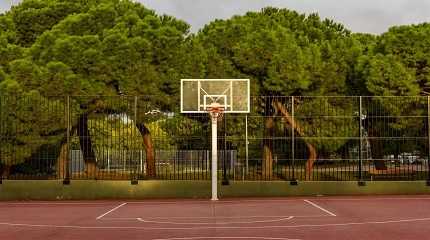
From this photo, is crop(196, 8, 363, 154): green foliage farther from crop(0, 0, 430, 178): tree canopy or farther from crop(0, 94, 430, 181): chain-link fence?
crop(0, 94, 430, 181): chain-link fence

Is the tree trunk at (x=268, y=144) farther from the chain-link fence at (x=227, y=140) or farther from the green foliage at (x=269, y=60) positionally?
the green foliage at (x=269, y=60)

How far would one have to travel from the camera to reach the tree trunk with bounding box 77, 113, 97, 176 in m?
25.6

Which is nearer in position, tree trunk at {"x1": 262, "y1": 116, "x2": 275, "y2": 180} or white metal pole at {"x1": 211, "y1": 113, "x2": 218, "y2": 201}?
white metal pole at {"x1": 211, "y1": 113, "x2": 218, "y2": 201}

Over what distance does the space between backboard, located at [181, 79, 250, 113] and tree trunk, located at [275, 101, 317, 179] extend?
149 centimetres

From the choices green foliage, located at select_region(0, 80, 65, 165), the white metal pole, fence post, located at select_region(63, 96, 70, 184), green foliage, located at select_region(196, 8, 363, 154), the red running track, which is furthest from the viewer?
green foliage, located at select_region(196, 8, 363, 154)

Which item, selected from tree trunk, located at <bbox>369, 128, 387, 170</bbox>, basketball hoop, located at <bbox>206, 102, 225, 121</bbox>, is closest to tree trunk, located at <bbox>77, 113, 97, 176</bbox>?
basketball hoop, located at <bbox>206, 102, 225, 121</bbox>

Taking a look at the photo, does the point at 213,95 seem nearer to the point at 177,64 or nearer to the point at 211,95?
the point at 211,95

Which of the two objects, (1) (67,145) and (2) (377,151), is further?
(2) (377,151)

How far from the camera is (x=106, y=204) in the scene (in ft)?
75.8

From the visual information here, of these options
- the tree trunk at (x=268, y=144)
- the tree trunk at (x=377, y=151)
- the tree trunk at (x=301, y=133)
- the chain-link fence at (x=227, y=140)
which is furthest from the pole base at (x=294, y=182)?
the tree trunk at (x=377, y=151)

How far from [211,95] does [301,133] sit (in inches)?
146

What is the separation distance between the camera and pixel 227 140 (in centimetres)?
2534

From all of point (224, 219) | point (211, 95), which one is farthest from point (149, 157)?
point (224, 219)

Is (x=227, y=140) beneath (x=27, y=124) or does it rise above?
beneath
